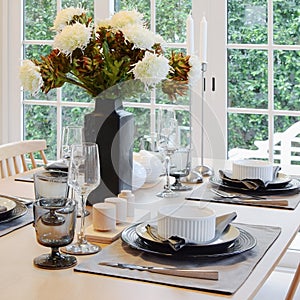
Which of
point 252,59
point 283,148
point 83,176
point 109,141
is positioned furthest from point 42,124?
point 83,176

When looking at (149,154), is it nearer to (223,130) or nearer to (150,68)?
(150,68)

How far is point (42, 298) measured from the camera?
3.80ft

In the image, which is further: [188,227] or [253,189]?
[253,189]

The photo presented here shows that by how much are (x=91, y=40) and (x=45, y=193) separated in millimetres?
491

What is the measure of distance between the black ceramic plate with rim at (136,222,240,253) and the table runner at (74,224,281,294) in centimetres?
3

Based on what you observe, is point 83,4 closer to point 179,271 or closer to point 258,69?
point 258,69

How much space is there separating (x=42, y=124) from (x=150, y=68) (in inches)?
84.4

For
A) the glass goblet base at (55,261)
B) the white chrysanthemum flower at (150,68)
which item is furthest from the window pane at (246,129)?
the glass goblet base at (55,261)

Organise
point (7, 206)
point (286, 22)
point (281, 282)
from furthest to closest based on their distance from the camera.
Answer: point (286, 22)
point (281, 282)
point (7, 206)

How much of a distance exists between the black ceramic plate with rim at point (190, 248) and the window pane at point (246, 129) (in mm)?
1853

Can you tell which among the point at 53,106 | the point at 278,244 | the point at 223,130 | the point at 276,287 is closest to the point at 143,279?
the point at 278,244

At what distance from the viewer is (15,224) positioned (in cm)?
166

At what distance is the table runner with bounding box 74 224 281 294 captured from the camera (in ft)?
4.02

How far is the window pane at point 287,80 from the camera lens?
3.21 meters
